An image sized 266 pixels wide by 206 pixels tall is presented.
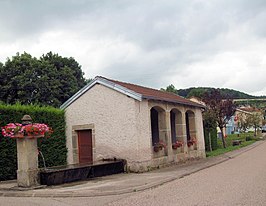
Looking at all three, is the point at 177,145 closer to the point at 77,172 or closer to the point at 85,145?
the point at 85,145

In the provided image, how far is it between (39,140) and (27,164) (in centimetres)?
367

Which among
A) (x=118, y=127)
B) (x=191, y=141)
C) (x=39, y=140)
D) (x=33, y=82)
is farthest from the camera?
(x=33, y=82)

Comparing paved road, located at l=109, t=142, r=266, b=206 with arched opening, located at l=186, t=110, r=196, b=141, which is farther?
arched opening, located at l=186, t=110, r=196, b=141

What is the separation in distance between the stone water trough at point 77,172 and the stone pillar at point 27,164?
32 centimetres

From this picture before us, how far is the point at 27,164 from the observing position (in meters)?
9.95

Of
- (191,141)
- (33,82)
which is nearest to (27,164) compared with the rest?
(191,141)

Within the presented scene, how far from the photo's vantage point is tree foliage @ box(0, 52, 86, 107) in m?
24.4

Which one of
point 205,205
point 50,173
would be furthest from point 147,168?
point 205,205

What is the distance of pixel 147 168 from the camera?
13883 millimetres

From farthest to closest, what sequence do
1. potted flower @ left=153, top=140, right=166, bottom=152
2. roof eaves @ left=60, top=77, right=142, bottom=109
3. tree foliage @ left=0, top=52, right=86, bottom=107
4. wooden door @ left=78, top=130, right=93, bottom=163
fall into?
tree foliage @ left=0, top=52, right=86, bottom=107
wooden door @ left=78, top=130, right=93, bottom=163
potted flower @ left=153, top=140, right=166, bottom=152
roof eaves @ left=60, top=77, right=142, bottom=109

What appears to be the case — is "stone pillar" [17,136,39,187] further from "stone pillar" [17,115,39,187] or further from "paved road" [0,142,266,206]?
"paved road" [0,142,266,206]

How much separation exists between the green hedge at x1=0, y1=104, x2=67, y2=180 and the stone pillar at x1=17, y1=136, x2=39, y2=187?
2714 millimetres

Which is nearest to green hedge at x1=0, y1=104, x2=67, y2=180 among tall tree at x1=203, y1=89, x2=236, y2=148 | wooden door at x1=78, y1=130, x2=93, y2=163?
wooden door at x1=78, y1=130, x2=93, y2=163

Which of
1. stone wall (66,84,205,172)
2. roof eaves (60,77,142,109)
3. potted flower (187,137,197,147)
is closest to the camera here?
roof eaves (60,77,142,109)
